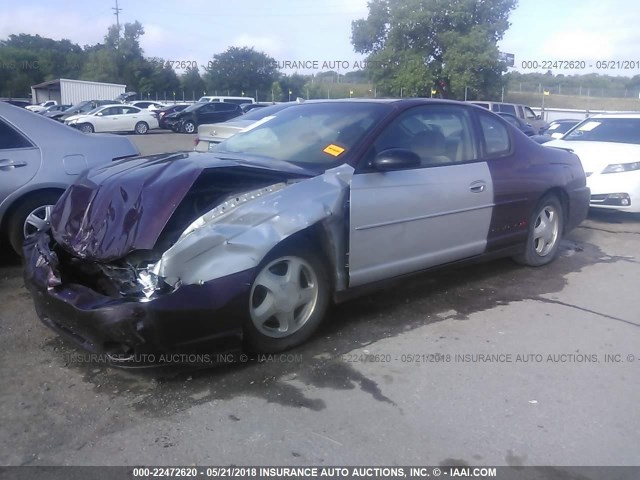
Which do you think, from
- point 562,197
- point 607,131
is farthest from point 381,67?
point 562,197

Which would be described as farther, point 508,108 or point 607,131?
point 508,108

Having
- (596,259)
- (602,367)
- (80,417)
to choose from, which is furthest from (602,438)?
(596,259)

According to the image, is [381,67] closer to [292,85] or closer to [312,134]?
[292,85]

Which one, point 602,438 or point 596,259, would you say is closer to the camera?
point 602,438

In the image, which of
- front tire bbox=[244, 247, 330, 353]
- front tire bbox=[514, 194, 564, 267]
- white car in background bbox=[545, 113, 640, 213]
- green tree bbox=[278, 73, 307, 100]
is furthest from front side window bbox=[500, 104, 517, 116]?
green tree bbox=[278, 73, 307, 100]

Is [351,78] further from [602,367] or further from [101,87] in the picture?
[602,367]

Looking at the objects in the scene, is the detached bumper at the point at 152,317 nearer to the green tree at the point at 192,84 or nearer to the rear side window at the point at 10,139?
the rear side window at the point at 10,139

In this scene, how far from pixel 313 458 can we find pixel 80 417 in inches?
46.5

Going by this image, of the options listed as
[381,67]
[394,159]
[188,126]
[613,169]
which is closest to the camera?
[394,159]

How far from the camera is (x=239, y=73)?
5725cm

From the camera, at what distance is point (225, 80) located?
57.5m

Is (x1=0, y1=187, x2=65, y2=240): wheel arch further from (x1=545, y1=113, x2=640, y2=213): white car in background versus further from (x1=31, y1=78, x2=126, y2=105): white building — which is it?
(x1=31, y1=78, x2=126, y2=105): white building

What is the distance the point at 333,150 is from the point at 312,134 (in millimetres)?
383

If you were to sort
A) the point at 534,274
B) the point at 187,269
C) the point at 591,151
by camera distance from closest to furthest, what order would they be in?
the point at 187,269 → the point at 534,274 → the point at 591,151
